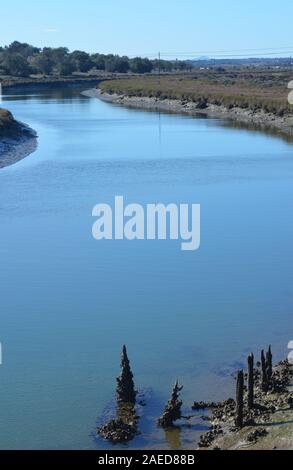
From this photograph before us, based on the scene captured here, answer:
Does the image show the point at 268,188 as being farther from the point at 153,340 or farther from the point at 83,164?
the point at 153,340

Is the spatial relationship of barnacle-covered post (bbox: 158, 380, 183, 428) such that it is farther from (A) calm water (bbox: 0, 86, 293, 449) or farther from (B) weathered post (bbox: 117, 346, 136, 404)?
(B) weathered post (bbox: 117, 346, 136, 404)

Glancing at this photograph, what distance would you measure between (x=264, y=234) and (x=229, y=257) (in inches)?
112

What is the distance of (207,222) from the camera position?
2419 centimetres

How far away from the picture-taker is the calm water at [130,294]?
12.6m

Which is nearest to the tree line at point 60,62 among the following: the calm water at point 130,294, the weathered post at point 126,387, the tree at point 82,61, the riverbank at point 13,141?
the tree at point 82,61

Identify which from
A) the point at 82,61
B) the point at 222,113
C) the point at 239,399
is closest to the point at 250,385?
the point at 239,399

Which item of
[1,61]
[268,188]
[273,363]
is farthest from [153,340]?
[1,61]

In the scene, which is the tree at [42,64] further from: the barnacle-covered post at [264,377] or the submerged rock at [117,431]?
the submerged rock at [117,431]

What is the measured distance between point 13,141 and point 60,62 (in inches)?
3817

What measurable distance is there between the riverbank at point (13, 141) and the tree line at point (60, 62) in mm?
75084

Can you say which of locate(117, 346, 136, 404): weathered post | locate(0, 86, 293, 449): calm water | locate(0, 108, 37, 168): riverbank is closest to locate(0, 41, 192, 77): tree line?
locate(0, 108, 37, 168): riverbank

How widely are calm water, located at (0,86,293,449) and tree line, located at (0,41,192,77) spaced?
89935 millimetres

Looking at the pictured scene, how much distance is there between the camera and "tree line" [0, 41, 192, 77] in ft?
395

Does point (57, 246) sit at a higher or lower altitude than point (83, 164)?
lower
